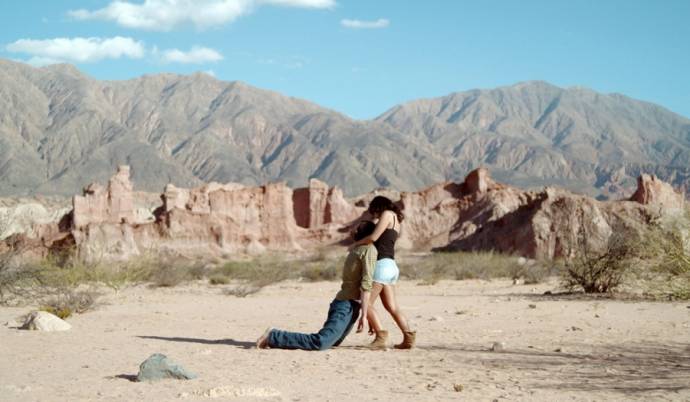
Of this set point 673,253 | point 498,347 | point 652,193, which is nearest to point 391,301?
point 498,347

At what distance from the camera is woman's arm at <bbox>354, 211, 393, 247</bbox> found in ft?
28.7

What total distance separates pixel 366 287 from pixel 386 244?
1.81 feet

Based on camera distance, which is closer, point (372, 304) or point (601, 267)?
point (372, 304)

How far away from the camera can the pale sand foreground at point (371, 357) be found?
6.81 metres

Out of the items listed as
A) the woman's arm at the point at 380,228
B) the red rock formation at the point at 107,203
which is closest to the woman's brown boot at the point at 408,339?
the woman's arm at the point at 380,228

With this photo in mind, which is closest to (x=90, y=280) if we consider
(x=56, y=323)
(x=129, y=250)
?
(x=56, y=323)

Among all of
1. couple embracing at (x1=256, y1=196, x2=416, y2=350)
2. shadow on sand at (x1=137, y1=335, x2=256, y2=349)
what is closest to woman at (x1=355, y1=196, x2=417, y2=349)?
couple embracing at (x1=256, y1=196, x2=416, y2=350)

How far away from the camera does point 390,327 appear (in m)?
11.9

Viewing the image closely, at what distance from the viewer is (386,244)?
8977mm

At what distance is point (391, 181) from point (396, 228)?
15319cm

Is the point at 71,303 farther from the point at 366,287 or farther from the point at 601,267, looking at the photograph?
the point at 601,267

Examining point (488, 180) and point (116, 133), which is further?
point (116, 133)

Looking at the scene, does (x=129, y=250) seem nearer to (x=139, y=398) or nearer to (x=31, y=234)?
(x=31, y=234)

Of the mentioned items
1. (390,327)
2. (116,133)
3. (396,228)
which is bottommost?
(390,327)
